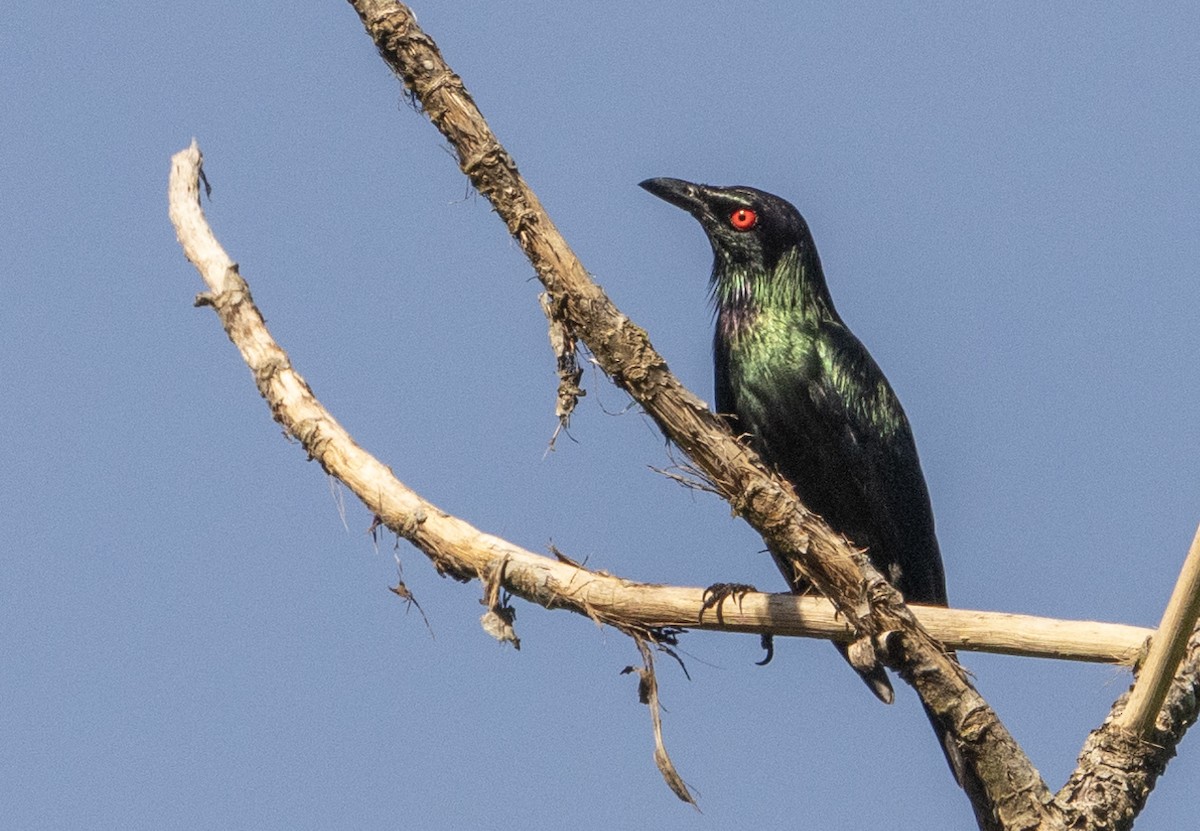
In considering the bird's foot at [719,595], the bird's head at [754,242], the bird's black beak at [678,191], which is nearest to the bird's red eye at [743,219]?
the bird's head at [754,242]

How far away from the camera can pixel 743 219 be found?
7.67m

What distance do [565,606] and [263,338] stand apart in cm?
156

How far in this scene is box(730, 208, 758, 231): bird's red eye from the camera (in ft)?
25.1

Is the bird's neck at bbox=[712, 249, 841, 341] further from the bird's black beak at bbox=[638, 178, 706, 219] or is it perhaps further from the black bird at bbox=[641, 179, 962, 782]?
the bird's black beak at bbox=[638, 178, 706, 219]

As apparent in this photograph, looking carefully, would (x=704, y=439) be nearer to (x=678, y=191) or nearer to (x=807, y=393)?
(x=807, y=393)

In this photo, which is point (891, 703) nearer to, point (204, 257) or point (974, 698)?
point (974, 698)

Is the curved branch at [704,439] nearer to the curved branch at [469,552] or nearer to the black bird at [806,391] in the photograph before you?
the curved branch at [469,552]

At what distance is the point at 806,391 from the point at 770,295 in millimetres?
642

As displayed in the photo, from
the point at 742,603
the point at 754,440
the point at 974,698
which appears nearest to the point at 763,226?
the point at 754,440

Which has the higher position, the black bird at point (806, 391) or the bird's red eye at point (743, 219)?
the bird's red eye at point (743, 219)

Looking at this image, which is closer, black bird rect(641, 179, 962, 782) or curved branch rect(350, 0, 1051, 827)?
curved branch rect(350, 0, 1051, 827)

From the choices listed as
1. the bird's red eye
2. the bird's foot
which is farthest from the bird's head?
the bird's foot

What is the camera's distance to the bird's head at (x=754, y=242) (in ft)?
24.8

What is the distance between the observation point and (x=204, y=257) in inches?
234
